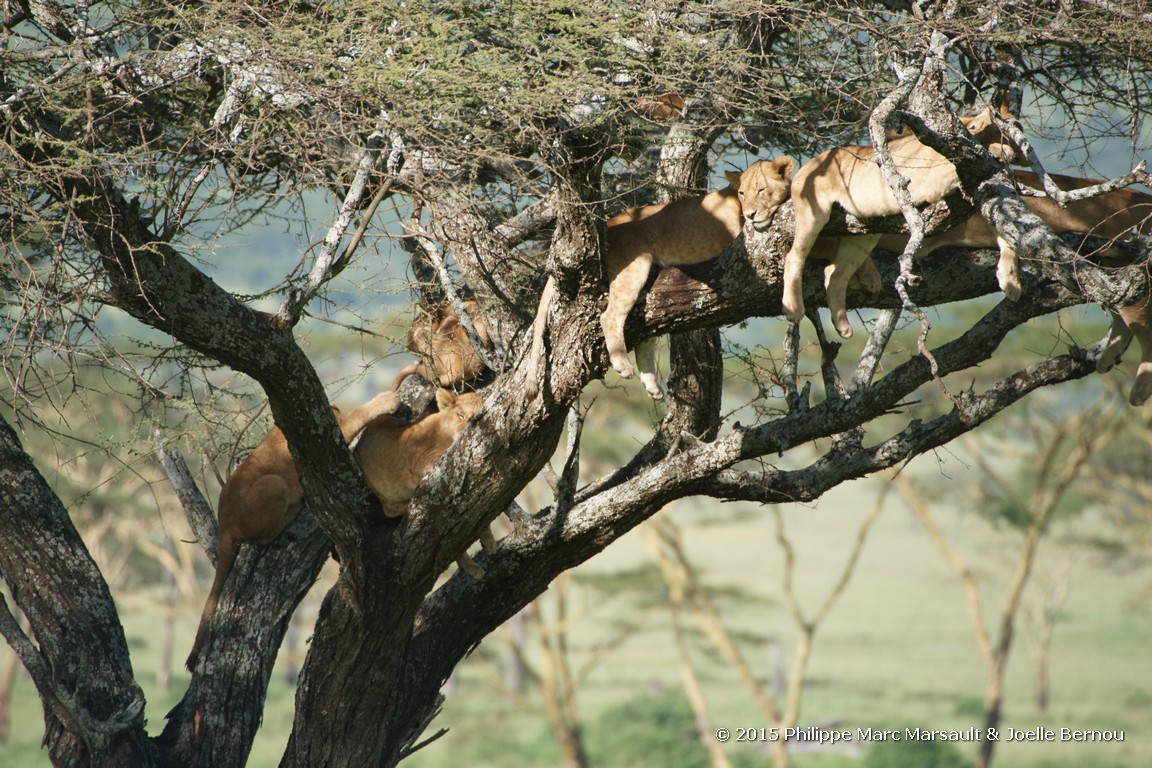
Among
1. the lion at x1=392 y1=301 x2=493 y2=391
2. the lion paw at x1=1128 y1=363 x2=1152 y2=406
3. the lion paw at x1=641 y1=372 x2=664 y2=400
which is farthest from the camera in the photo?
the lion at x1=392 y1=301 x2=493 y2=391

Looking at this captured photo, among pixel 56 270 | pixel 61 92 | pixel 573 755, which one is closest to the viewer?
pixel 56 270

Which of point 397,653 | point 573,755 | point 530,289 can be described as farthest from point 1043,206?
point 573,755

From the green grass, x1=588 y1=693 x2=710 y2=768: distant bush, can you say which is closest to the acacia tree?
the green grass

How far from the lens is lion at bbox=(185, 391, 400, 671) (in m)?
6.16

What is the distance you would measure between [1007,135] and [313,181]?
2.73m

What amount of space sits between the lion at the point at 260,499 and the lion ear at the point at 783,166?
2.62 m

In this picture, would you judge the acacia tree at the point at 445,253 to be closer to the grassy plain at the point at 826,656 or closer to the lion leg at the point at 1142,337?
the lion leg at the point at 1142,337

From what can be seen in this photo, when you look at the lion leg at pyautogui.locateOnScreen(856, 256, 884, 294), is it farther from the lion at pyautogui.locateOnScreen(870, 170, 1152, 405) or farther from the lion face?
the lion face

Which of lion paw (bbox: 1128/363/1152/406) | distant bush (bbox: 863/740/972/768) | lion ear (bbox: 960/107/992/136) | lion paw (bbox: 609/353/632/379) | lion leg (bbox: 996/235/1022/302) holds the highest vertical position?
distant bush (bbox: 863/740/972/768)

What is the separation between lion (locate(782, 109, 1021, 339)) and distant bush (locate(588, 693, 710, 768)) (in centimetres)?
1982

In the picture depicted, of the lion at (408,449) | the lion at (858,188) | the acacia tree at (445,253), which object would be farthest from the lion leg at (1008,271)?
the lion at (408,449)

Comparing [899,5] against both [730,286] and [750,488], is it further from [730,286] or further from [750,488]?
[750,488]

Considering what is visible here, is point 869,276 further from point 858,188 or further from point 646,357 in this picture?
point 646,357

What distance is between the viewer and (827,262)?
15.3 feet
